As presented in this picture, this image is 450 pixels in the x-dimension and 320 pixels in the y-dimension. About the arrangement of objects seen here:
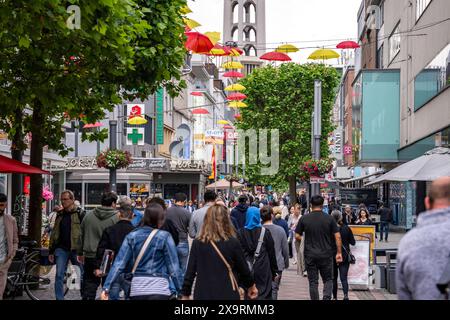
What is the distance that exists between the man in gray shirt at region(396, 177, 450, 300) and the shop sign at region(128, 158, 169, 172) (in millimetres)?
43897

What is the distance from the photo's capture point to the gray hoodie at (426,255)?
16.6ft

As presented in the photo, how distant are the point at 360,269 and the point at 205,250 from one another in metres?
9.63

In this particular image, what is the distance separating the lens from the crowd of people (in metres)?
5.15

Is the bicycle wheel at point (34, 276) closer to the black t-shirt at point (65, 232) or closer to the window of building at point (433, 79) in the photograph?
the black t-shirt at point (65, 232)

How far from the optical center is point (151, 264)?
787 centimetres

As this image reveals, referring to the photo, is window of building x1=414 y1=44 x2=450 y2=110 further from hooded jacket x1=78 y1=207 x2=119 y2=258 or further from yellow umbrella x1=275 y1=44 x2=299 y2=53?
hooded jacket x1=78 y1=207 x2=119 y2=258

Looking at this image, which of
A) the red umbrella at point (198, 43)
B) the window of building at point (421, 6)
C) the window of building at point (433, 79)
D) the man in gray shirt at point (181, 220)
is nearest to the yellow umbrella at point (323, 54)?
the window of building at point (433, 79)

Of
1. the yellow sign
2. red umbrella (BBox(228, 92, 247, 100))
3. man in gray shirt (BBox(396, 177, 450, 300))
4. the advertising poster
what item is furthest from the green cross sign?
man in gray shirt (BBox(396, 177, 450, 300))

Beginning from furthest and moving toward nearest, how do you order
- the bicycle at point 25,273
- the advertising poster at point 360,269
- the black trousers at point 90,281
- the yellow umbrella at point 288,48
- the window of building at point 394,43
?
the window of building at point 394,43 → the yellow umbrella at point 288,48 → the advertising poster at point 360,269 → the bicycle at point 25,273 → the black trousers at point 90,281

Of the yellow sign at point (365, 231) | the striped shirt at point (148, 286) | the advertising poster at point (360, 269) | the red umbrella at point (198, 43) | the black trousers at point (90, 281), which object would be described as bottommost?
the advertising poster at point (360, 269)

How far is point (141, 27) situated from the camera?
42.5ft

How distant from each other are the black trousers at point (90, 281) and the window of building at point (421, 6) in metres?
25.0

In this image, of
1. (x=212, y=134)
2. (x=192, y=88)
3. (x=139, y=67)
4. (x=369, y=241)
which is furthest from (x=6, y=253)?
(x=192, y=88)
